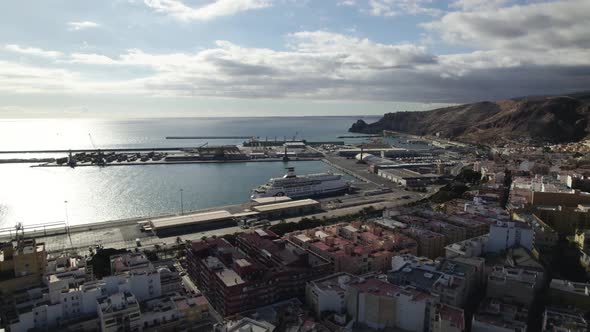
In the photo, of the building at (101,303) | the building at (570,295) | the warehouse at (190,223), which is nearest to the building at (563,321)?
the building at (570,295)

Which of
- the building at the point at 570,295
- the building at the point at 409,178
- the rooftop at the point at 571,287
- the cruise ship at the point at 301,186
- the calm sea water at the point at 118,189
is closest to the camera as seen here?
the building at the point at 570,295

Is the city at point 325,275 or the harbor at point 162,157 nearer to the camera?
the city at point 325,275

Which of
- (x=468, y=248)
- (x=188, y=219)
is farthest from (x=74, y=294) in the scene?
(x=468, y=248)

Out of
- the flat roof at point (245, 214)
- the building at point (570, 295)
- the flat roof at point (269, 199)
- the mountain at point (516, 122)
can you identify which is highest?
the mountain at point (516, 122)

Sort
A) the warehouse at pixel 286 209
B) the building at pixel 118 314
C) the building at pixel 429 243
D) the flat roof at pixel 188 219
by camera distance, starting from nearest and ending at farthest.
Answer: the building at pixel 118 314 < the building at pixel 429 243 < the flat roof at pixel 188 219 < the warehouse at pixel 286 209

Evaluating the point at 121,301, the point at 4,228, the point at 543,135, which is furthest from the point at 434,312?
the point at 543,135

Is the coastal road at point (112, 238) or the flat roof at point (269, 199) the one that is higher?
the flat roof at point (269, 199)

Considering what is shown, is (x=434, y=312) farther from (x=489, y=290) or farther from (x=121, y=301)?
(x=121, y=301)

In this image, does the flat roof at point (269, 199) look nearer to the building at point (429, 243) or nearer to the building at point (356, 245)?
the building at point (356, 245)
